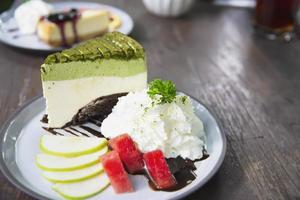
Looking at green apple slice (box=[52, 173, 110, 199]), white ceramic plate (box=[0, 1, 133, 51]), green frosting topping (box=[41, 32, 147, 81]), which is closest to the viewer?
green apple slice (box=[52, 173, 110, 199])

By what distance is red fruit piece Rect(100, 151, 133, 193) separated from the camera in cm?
102

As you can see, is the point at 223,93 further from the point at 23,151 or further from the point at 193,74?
the point at 23,151

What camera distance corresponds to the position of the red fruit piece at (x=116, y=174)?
40.1 inches

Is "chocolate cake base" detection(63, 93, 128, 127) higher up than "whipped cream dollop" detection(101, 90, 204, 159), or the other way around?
"whipped cream dollop" detection(101, 90, 204, 159)

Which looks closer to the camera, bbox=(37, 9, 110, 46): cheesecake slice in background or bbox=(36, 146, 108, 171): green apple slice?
bbox=(36, 146, 108, 171): green apple slice

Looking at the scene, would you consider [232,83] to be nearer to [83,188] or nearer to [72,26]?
[72,26]

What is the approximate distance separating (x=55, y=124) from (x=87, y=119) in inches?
3.8

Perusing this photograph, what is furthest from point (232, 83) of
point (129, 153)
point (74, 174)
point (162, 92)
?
point (74, 174)

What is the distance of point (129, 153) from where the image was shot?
1082mm

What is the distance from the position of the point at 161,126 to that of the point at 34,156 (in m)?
0.33

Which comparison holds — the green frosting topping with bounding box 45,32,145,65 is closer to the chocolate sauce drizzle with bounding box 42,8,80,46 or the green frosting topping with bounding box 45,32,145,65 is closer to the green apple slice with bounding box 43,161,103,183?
the green apple slice with bounding box 43,161,103,183

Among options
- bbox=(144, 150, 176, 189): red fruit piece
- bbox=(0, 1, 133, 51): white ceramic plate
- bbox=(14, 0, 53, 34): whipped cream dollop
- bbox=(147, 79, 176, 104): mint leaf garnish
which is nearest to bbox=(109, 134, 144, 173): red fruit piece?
bbox=(144, 150, 176, 189): red fruit piece

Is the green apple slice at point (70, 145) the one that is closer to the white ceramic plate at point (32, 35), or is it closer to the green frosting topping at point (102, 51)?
the green frosting topping at point (102, 51)

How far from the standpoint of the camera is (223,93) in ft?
5.07
